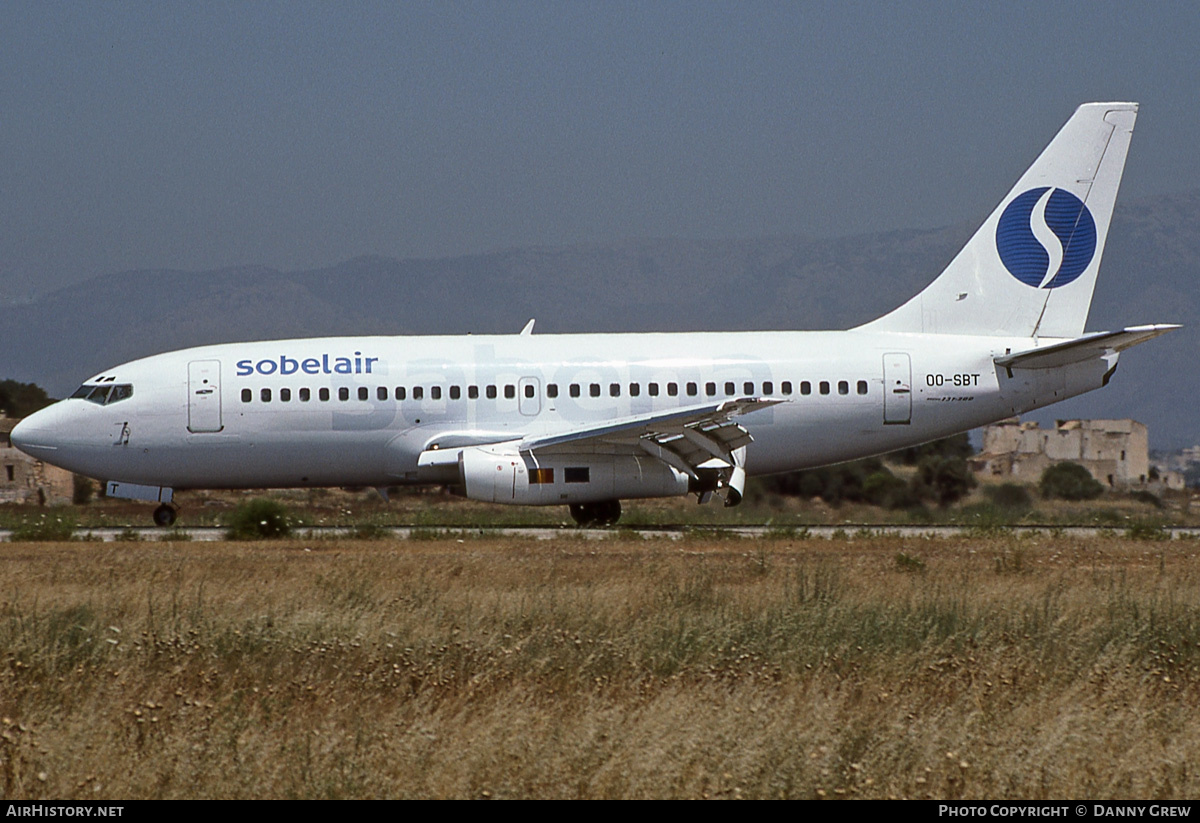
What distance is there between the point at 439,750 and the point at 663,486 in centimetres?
1698

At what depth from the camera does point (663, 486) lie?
2522 cm

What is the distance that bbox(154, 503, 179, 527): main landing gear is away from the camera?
26594 millimetres

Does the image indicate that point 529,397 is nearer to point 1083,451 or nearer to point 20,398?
point 20,398

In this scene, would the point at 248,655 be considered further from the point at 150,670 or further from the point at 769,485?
the point at 769,485

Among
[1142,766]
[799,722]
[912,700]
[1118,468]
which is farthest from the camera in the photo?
[1118,468]

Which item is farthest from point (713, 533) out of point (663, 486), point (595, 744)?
point (595, 744)

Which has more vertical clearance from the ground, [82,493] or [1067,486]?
[82,493]

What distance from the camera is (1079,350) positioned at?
85.7 ft

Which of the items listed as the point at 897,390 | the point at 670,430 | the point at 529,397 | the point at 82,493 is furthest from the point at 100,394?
the point at 897,390

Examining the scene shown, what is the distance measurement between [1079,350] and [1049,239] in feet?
9.53

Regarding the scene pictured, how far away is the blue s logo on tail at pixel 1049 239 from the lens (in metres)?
27.9

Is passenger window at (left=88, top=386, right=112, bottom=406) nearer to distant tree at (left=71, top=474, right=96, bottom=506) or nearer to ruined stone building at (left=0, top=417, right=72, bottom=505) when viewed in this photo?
distant tree at (left=71, top=474, right=96, bottom=506)

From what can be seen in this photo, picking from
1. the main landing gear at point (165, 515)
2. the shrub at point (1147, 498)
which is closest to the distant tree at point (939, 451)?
the shrub at point (1147, 498)

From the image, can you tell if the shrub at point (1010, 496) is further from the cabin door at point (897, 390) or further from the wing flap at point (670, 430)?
the wing flap at point (670, 430)
